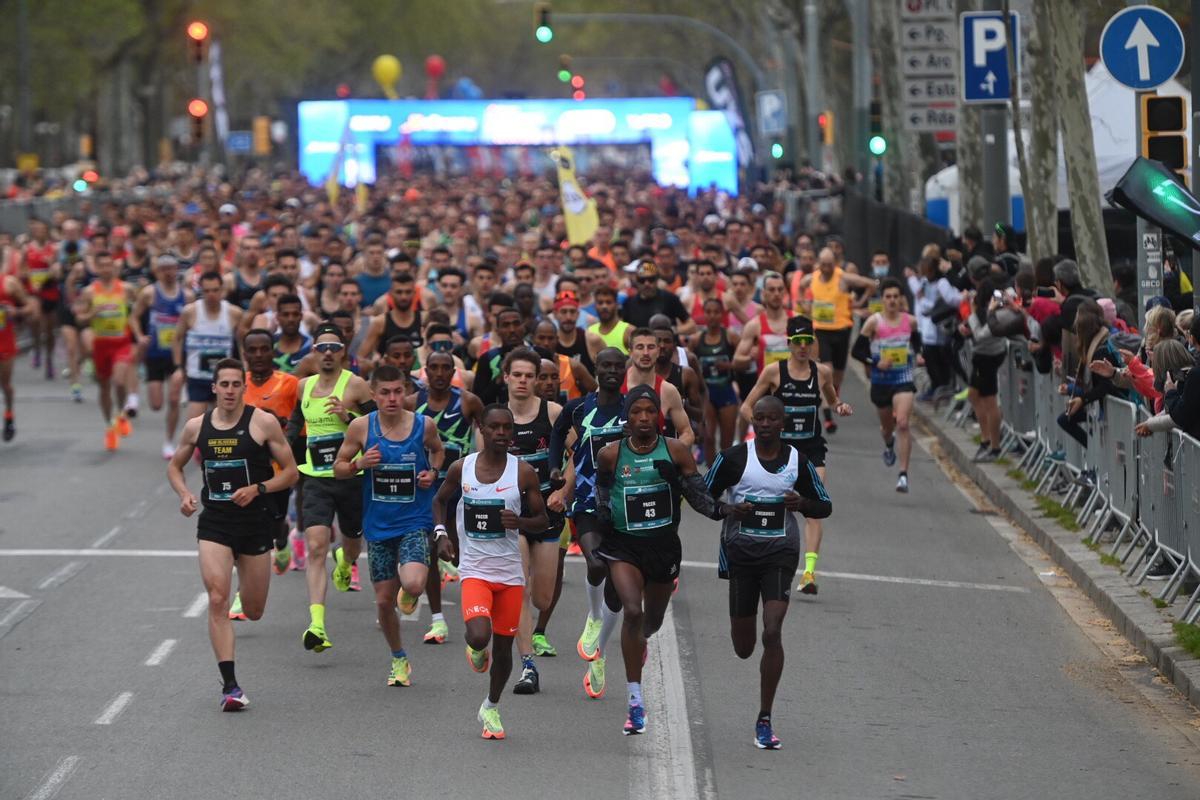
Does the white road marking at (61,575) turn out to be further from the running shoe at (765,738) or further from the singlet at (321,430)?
the running shoe at (765,738)

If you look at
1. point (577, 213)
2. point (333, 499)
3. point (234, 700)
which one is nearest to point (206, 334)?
point (333, 499)

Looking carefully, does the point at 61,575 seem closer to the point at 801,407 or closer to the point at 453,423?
the point at 453,423

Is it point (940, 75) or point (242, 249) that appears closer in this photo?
point (242, 249)

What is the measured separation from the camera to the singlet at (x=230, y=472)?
11.1m

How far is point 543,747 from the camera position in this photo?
9.96m

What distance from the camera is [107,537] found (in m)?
16.5

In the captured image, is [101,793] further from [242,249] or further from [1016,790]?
[242,249]

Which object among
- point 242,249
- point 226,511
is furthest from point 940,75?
point 226,511

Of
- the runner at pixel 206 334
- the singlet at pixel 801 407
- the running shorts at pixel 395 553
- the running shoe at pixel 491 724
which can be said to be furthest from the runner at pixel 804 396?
the runner at pixel 206 334

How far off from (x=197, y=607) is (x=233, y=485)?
9.23 ft

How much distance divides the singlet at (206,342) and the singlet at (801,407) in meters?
5.61

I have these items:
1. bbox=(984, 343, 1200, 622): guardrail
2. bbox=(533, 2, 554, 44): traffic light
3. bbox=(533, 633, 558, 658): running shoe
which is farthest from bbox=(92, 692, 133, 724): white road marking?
bbox=(533, 2, 554, 44): traffic light

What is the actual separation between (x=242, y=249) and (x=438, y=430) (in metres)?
8.40

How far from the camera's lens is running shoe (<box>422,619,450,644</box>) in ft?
41.1
